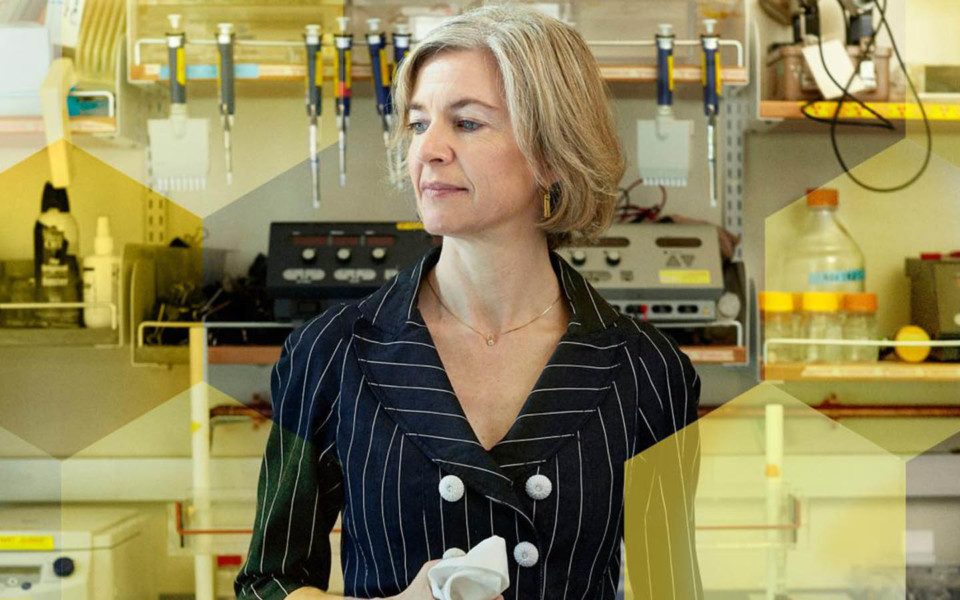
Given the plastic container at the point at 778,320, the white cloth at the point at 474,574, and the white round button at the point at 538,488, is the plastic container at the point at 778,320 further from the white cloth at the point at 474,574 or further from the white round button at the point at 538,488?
the white cloth at the point at 474,574

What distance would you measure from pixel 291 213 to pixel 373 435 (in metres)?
1.53

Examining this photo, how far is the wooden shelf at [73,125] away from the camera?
2139 mm

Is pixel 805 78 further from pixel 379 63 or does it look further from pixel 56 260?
pixel 56 260

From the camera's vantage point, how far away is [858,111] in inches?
85.4

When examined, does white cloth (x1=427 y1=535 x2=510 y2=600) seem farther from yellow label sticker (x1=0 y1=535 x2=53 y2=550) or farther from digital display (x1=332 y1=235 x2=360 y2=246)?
yellow label sticker (x1=0 y1=535 x2=53 y2=550)

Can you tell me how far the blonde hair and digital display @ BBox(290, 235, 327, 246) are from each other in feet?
3.16

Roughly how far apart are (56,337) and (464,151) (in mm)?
1470

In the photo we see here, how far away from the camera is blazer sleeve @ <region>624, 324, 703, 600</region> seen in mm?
1167

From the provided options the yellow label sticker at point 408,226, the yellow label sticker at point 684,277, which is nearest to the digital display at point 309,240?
the yellow label sticker at point 408,226

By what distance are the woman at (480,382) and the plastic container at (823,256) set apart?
48.2 inches

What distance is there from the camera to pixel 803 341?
83.8 inches

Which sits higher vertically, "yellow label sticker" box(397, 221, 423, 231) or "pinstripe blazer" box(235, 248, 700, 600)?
"yellow label sticker" box(397, 221, 423, 231)

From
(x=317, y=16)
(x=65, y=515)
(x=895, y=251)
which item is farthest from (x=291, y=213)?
(x=895, y=251)
